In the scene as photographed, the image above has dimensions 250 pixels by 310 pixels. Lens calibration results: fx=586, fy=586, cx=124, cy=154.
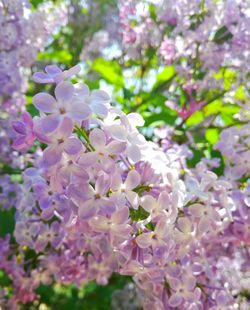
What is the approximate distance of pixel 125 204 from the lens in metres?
0.98

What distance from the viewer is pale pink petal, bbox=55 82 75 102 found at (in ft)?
2.91

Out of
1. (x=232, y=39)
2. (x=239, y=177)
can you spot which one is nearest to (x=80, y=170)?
(x=239, y=177)

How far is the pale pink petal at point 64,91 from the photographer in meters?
0.89

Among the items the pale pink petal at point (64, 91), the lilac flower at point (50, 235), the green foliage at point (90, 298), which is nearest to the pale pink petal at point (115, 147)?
the pale pink petal at point (64, 91)

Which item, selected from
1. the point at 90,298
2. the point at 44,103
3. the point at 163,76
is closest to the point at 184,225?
the point at 44,103

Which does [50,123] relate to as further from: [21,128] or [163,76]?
[163,76]

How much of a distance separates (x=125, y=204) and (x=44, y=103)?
0.22 metres

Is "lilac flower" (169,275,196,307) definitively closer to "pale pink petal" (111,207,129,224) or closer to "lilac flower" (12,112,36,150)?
"pale pink petal" (111,207,129,224)

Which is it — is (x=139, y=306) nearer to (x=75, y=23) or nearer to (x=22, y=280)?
(x=22, y=280)

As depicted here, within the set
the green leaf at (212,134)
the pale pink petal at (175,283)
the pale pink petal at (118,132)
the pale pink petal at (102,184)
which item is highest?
the pale pink petal at (118,132)

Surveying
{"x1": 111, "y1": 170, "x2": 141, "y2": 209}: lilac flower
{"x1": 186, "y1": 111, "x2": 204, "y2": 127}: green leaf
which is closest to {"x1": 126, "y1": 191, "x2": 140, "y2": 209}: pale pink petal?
{"x1": 111, "y1": 170, "x2": 141, "y2": 209}: lilac flower

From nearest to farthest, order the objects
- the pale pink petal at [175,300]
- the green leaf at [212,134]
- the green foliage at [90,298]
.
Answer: the pale pink petal at [175,300] → the green leaf at [212,134] → the green foliage at [90,298]

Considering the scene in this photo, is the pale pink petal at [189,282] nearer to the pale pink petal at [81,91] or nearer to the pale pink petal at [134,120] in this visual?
the pale pink petal at [134,120]

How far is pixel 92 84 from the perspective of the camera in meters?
1.75
